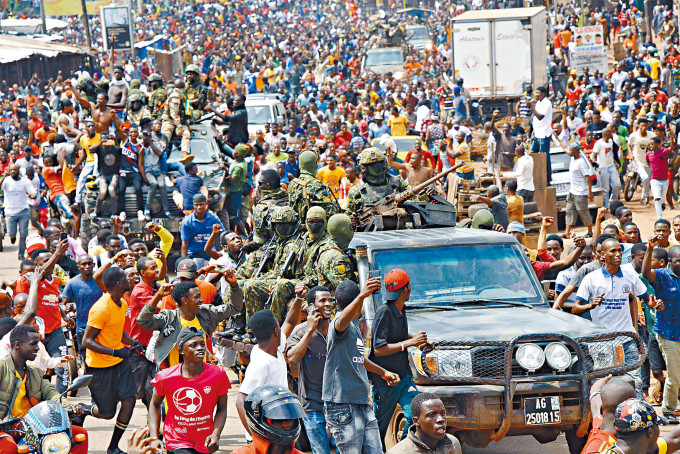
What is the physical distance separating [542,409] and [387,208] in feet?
11.2

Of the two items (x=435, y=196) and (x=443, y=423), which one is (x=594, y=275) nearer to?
(x=435, y=196)

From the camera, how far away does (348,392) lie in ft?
21.5

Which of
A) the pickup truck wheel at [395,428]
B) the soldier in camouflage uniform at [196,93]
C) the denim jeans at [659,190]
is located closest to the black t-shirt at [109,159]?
the soldier in camouflage uniform at [196,93]

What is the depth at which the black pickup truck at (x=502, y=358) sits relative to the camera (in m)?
7.11

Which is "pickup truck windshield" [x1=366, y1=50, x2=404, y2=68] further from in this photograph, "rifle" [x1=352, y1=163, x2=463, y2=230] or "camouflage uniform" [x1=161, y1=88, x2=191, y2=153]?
"rifle" [x1=352, y1=163, x2=463, y2=230]

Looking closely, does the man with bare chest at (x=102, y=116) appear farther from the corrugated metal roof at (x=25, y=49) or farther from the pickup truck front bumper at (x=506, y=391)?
the corrugated metal roof at (x=25, y=49)

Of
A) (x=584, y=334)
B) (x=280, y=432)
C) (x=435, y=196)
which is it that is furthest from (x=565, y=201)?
(x=280, y=432)

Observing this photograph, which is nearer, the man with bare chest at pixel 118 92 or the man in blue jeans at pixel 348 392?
the man in blue jeans at pixel 348 392

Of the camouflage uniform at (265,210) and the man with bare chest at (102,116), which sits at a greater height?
the man with bare chest at (102,116)

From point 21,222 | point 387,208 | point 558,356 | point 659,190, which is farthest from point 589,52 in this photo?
point 558,356

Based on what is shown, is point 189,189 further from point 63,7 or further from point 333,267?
point 63,7

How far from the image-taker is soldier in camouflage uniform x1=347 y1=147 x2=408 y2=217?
1066 cm

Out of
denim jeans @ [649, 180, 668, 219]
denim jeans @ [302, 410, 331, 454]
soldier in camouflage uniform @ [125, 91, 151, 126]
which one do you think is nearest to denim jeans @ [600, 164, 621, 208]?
denim jeans @ [649, 180, 668, 219]

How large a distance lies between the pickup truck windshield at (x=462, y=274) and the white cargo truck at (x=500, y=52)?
63.0 feet
